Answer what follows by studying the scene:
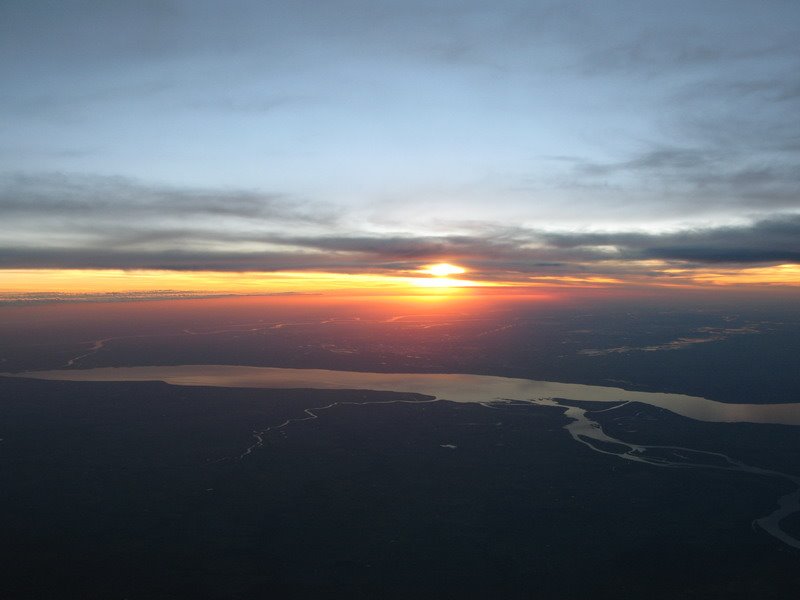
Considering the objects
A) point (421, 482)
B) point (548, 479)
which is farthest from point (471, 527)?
point (548, 479)

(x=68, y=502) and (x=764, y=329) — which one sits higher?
(x=764, y=329)

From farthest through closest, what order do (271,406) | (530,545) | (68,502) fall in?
(271,406) → (68,502) → (530,545)

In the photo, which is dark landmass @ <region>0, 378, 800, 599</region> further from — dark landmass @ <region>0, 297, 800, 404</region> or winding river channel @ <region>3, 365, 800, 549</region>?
dark landmass @ <region>0, 297, 800, 404</region>

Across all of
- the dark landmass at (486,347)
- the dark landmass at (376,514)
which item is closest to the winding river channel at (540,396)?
the dark landmass at (376,514)

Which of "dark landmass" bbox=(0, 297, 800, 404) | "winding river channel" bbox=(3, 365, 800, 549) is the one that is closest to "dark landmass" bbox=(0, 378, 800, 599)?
"winding river channel" bbox=(3, 365, 800, 549)

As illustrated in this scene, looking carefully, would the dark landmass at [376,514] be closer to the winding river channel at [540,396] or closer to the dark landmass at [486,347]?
the winding river channel at [540,396]

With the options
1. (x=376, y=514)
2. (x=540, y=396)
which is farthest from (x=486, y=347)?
(x=376, y=514)

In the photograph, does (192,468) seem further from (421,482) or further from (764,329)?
(764,329)
